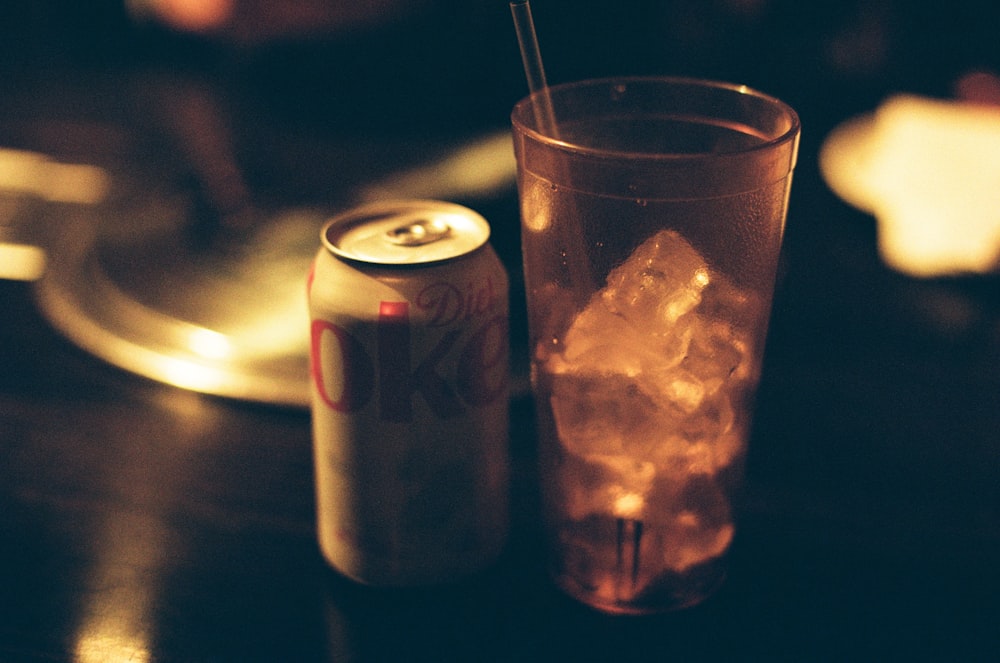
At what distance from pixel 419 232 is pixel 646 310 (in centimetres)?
16

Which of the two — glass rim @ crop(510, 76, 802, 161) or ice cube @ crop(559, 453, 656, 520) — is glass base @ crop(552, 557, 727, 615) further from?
glass rim @ crop(510, 76, 802, 161)

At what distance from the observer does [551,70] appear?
5.36ft

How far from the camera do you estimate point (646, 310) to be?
608 mm

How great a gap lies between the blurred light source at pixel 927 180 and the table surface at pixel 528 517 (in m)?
0.03

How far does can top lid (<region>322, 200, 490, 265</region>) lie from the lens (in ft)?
2.07

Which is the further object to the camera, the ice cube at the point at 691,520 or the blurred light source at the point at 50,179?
the blurred light source at the point at 50,179

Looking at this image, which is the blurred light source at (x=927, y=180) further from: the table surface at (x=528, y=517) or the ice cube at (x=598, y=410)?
the ice cube at (x=598, y=410)

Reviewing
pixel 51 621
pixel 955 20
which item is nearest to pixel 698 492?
pixel 51 621

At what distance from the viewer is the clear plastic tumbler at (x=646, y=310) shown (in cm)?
58

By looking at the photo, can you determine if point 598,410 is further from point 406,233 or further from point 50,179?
point 50,179

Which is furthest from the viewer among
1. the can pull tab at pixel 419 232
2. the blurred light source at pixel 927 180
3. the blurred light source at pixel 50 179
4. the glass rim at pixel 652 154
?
the blurred light source at pixel 50 179

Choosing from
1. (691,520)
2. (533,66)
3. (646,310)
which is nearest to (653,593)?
(691,520)

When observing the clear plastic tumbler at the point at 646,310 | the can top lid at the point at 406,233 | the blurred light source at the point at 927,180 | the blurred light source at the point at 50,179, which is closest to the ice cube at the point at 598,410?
the clear plastic tumbler at the point at 646,310

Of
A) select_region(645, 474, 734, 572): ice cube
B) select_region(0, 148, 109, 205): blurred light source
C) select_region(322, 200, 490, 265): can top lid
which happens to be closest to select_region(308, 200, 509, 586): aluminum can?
select_region(322, 200, 490, 265): can top lid
